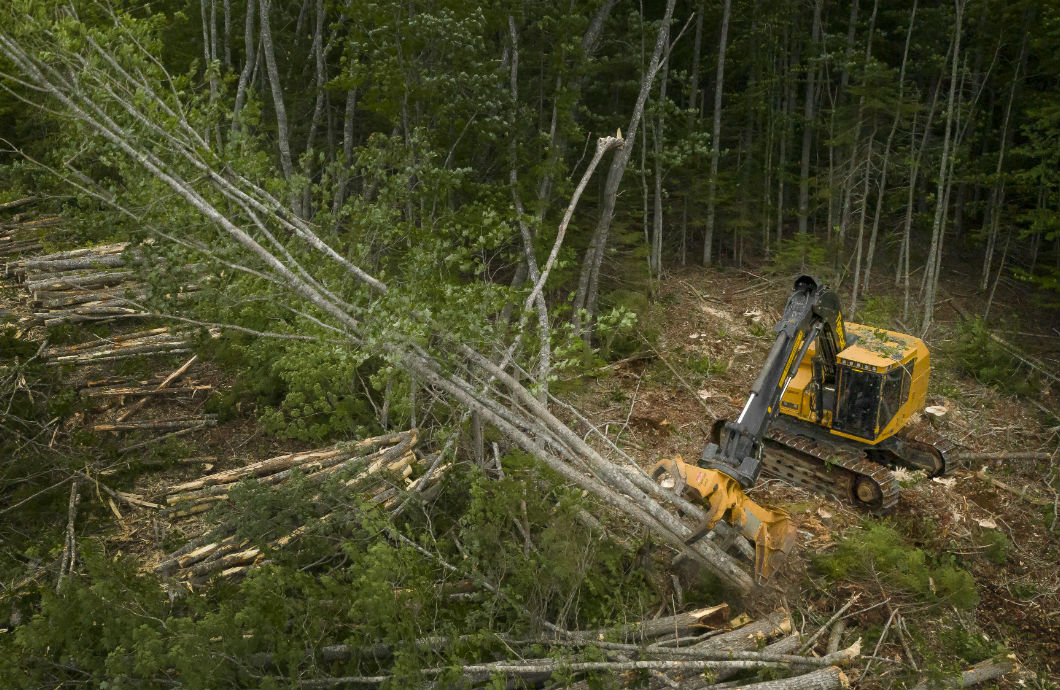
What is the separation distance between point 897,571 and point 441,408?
565 cm

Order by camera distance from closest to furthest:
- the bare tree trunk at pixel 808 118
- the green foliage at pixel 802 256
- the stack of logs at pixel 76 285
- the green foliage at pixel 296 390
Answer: the green foliage at pixel 296 390 < the stack of logs at pixel 76 285 < the green foliage at pixel 802 256 < the bare tree trunk at pixel 808 118

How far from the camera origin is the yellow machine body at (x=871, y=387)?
995cm

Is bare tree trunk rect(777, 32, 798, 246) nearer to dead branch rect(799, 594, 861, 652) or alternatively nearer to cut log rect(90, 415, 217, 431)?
dead branch rect(799, 594, 861, 652)

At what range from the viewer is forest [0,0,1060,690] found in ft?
21.4

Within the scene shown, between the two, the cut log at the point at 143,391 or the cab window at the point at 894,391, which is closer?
the cab window at the point at 894,391

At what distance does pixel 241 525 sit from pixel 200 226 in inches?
138

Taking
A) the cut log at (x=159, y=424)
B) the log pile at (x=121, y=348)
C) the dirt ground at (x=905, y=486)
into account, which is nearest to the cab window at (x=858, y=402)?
the dirt ground at (x=905, y=486)

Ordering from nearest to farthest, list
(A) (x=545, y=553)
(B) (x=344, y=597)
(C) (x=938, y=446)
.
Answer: (B) (x=344, y=597) < (A) (x=545, y=553) < (C) (x=938, y=446)

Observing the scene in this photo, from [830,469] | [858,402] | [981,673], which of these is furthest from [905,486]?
[981,673]

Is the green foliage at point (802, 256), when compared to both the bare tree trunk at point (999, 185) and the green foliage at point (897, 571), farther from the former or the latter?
A: the green foliage at point (897, 571)

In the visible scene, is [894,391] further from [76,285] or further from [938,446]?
[76,285]

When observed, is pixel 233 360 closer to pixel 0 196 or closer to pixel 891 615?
pixel 891 615

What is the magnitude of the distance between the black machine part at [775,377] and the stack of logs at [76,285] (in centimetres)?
989

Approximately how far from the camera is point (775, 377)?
24.6 feet
